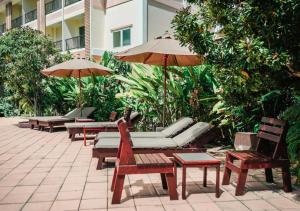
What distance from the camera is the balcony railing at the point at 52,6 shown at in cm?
3085

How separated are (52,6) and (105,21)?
29.9 feet

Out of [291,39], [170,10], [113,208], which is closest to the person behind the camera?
[113,208]

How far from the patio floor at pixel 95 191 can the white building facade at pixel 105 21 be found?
51.4ft

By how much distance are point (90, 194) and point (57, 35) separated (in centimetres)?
3087

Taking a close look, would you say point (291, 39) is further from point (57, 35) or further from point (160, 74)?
point (57, 35)

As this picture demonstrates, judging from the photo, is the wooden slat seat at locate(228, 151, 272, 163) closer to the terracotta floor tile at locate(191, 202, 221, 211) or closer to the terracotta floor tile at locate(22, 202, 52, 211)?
the terracotta floor tile at locate(191, 202, 221, 211)

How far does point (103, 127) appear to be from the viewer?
10375 mm

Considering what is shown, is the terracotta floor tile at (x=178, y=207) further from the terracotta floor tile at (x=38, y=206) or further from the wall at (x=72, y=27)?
the wall at (x=72, y=27)

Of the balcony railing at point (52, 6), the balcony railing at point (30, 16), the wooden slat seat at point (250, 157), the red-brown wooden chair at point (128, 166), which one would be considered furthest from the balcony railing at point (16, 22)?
the wooden slat seat at point (250, 157)

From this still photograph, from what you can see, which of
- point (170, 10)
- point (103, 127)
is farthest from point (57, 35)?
point (103, 127)

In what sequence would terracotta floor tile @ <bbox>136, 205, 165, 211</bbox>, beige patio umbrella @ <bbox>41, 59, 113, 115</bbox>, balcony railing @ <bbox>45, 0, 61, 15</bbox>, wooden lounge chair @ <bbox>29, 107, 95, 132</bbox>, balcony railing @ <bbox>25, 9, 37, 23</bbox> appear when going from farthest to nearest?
1. balcony railing @ <bbox>25, 9, 37, 23</bbox>
2. balcony railing @ <bbox>45, 0, 61, 15</bbox>
3. wooden lounge chair @ <bbox>29, 107, 95, 132</bbox>
4. beige patio umbrella @ <bbox>41, 59, 113, 115</bbox>
5. terracotta floor tile @ <bbox>136, 205, 165, 211</bbox>

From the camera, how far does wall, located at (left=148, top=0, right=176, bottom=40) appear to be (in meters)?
22.4

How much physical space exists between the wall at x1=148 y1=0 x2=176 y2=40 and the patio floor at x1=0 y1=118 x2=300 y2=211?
15.7 meters

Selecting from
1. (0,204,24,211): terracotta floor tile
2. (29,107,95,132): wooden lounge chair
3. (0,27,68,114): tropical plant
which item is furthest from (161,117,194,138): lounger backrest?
(0,27,68,114): tropical plant
